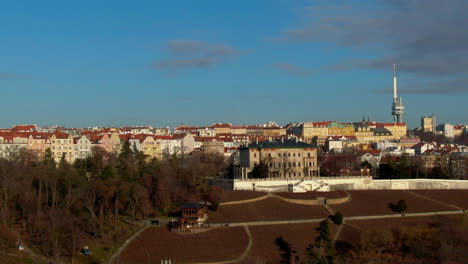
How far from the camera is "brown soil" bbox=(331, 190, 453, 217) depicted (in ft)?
190

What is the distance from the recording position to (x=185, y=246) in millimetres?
47625

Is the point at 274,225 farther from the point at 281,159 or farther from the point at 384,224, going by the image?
the point at 281,159

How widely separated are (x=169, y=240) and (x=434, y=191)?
95.4ft

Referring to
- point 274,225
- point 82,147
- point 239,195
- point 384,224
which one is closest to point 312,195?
point 239,195

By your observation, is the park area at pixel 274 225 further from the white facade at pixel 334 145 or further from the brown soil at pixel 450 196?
the white facade at pixel 334 145

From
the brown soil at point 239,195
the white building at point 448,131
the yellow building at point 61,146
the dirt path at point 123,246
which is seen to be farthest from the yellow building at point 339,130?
the dirt path at point 123,246

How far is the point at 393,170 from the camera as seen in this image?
231 feet

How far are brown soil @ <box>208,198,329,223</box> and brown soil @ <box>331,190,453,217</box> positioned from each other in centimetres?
244

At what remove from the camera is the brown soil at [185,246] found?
45906mm

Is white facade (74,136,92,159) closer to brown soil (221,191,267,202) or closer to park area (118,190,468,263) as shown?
brown soil (221,191,267,202)

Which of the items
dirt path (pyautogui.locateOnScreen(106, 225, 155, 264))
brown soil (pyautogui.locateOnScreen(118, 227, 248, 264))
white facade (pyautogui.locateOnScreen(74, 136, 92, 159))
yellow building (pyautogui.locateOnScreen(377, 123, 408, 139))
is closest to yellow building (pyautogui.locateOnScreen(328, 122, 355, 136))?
yellow building (pyautogui.locateOnScreen(377, 123, 408, 139))

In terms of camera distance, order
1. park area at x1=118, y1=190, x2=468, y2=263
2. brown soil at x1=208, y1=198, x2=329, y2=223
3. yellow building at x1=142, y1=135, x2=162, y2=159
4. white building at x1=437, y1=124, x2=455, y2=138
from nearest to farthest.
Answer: park area at x1=118, y1=190, x2=468, y2=263, brown soil at x1=208, y1=198, x2=329, y2=223, yellow building at x1=142, y1=135, x2=162, y2=159, white building at x1=437, y1=124, x2=455, y2=138

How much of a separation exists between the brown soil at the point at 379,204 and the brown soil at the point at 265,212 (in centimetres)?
244

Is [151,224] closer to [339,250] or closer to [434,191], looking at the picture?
[339,250]
